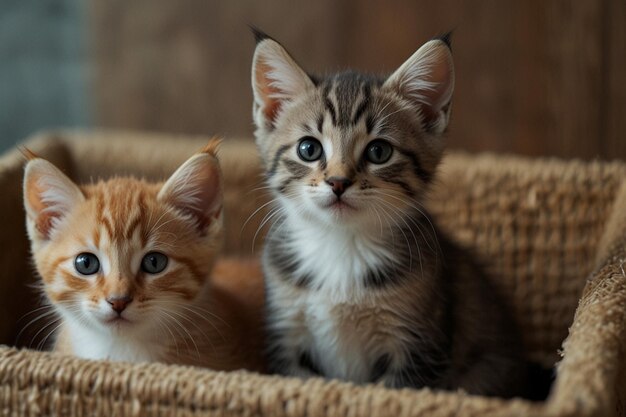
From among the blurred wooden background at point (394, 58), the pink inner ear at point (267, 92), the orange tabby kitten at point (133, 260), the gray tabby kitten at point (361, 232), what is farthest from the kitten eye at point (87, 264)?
the blurred wooden background at point (394, 58)

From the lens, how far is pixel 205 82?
3.08m

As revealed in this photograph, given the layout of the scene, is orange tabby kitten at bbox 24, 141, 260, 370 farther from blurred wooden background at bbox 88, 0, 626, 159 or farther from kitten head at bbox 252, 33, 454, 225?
blurred wooden background at bbox 88, 0, 626, 159

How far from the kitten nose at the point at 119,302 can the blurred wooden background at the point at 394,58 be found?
63.7 inches

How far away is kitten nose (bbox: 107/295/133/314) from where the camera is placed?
146 cm

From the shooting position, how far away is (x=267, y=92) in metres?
A: 1.70

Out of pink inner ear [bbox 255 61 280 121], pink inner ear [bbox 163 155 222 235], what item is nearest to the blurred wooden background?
pink inner ear [bbox 255 61 280 121]

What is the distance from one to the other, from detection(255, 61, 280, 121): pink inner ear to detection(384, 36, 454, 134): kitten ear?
245 millimetres

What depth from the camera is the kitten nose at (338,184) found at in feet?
4.76

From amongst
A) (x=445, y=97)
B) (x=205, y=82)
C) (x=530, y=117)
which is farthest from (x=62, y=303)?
(x=530, y=117)

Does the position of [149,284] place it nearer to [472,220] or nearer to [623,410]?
[623,410]

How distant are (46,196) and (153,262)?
265 mm

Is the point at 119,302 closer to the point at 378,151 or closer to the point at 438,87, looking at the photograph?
the point at 378,151

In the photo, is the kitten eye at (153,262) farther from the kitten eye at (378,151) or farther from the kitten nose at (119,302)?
the kitten eye at (378,151)

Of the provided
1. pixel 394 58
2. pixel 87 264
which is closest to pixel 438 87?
pixel 87 264
